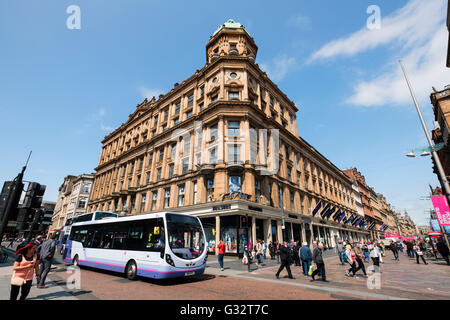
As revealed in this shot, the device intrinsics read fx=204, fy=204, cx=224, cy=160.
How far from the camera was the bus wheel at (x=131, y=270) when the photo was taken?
31.4 feet

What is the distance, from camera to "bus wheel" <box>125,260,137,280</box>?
9562mm

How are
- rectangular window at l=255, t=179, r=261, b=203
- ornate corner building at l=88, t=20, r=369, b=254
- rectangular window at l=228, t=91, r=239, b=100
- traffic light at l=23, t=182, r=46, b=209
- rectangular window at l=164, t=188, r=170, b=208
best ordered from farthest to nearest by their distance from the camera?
rectangular window at l=164, t=188, r=170, b=208 < rectangular window at l=228, t=91, r=239, b=100 < rectangular window at l=255, t=179, r=261, b=203 < ornate corner building at l=88, t=20, r=369, b=254 < traffic light at l=23, t=182, r=46, b=209

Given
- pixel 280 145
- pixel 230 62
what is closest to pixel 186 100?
pixel 230 62

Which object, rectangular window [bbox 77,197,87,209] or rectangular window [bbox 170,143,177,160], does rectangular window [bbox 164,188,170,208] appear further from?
rectangular window [bbox 77,197,87,209]

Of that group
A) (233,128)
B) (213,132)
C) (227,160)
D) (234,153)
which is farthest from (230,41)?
(227,160)

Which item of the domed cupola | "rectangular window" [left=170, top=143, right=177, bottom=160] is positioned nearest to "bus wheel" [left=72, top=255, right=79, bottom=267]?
"rectangular window" [left=170, top=143, right=177, bottom=160]

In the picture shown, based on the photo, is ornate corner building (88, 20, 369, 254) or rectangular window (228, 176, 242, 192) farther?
ornate corner building (88, 20, 369, 254)

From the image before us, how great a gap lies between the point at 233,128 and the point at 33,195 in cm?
1880

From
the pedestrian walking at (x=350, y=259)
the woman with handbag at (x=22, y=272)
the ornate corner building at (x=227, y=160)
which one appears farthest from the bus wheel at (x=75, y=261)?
the pedestrian walking at (x=350, y=259)

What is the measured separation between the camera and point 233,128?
24266 mm

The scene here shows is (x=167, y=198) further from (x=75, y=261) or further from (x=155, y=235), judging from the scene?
(x=155, y=235)

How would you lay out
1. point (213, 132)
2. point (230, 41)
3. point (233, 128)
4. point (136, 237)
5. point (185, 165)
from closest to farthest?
point (136, 237) → point (233, 128) → point (213, 132) → point (185, 165) → point (230, 41)

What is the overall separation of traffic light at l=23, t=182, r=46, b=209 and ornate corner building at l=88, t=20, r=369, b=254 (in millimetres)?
12056
